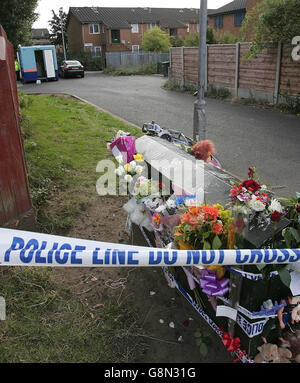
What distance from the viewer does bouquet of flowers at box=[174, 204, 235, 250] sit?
7.70ft

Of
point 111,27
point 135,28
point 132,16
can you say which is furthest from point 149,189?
point 132,16

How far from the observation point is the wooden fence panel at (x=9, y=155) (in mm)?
3668

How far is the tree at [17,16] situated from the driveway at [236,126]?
5613mm

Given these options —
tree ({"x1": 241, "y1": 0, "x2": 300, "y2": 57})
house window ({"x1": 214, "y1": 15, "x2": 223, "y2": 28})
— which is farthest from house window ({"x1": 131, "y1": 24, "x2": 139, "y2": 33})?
tree ({"x1": 241, "y1": 0, "x2": 300, "y2": 57})

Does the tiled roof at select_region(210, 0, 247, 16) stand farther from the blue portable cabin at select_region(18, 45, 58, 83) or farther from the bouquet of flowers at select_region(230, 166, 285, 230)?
the bouquet of flowers at select_region(230, 166, 285, 230)

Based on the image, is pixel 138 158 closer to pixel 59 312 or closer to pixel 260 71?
pixel 59 312

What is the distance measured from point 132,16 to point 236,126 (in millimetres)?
47927

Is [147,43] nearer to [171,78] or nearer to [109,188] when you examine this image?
[171,78]

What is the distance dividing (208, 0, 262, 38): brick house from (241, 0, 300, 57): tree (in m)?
25.7

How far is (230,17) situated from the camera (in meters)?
38.9

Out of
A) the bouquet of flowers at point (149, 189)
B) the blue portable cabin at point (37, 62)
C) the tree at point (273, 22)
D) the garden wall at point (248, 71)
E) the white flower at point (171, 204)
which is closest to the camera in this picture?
the white flower at point (171, 204)

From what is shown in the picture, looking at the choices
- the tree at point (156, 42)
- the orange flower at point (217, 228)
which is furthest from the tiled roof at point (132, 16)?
the orange flower at point (217, 228)

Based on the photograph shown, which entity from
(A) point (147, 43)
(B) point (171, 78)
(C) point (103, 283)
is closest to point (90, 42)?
(A) point (147, 43)

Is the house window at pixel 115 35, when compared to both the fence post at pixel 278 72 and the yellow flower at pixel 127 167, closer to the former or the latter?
the fence post at pixel 278 72
